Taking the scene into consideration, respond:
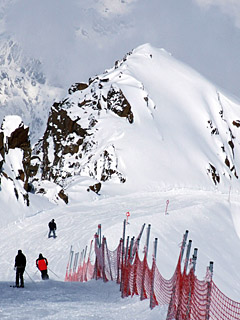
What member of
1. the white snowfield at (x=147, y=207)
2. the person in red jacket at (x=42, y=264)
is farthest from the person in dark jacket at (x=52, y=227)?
the person in red jacket at (x=42, y=264)

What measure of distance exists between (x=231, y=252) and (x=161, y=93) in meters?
88.2

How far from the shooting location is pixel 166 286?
37.3 feet

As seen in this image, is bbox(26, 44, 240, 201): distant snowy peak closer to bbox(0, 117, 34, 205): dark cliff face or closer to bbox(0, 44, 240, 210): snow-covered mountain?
bbox(0, 44, 240, 210): snow-covered mountain

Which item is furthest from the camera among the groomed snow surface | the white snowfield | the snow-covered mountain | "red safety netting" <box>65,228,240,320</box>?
the snow-covered mountain

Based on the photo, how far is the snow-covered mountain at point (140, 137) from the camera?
3342 inches

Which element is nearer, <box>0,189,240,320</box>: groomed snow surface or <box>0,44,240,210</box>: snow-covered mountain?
<box>0,189,240,320</box>: groomed snow surface

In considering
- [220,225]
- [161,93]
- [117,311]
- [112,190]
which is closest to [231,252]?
[220,225]

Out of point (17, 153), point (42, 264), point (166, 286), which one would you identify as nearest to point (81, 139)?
point (17, 153)

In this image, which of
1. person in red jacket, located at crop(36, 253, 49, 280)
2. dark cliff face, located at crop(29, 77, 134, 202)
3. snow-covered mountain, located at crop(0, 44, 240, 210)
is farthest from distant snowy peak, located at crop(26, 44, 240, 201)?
person in red jacket, located at crop(36, 253, 49, 280)

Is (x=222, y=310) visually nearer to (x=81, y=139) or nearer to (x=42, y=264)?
(x=42, y=264)

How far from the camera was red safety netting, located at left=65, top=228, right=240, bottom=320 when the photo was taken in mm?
8758

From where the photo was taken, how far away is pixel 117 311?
10875 mm

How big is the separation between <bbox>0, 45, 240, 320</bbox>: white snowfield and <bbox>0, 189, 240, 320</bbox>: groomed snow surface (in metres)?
0.06

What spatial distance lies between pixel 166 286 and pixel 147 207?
110ft
